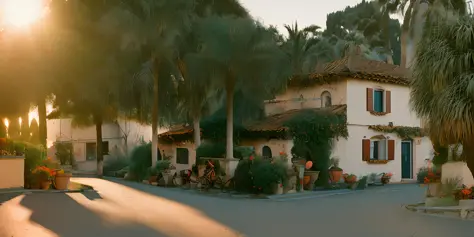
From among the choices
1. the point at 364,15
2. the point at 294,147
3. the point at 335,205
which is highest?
the point at 364,15

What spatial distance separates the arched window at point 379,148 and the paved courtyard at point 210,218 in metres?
9.27

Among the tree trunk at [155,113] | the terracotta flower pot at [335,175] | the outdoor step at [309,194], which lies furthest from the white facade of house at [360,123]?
the tree trunk at [155,113]

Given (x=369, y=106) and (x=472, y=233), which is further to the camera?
(x=369, y=106)

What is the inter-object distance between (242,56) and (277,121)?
6.47m

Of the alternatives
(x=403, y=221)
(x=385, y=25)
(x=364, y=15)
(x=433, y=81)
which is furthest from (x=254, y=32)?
(x=364, y=15)

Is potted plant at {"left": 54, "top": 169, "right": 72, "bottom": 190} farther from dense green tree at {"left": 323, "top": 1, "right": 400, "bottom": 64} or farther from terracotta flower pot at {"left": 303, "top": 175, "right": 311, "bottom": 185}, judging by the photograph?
dense green tree at {"left": 323, "top": 1, "right": 400, "bottom": 64}

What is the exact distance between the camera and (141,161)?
104 ft

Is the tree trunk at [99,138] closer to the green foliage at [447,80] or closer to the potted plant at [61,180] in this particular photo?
the potted plant at [61,180]

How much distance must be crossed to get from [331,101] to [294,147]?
4.03m

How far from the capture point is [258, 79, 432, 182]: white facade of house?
27703 mm

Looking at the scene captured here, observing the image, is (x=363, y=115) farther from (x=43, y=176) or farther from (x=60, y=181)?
(x=43, y=176)

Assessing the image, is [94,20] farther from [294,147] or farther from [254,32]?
[294,147]

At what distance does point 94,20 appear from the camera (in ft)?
93.2

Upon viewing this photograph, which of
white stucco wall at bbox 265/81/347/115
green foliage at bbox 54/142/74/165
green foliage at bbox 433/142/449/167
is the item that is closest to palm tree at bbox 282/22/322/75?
white stucco wall at bbox 265/81/347/115
